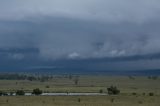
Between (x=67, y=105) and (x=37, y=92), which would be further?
(x=37, y=92)

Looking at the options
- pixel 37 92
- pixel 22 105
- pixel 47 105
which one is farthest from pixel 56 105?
pixel 37 92

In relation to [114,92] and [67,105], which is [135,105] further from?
[114,92]

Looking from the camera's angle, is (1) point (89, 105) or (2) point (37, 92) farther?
(2) point (37, 92)

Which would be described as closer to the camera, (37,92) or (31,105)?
(31,105)

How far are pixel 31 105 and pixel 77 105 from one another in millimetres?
8454

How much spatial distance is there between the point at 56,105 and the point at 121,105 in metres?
11.8

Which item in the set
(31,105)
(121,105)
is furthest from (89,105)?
(31,105)

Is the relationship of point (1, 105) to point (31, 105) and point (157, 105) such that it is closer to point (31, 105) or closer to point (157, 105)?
point (31, 105)

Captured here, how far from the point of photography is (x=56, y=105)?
68.1 m

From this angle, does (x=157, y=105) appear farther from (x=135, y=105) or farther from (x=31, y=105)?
(x=31, y=105)

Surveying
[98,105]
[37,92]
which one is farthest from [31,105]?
[37,92]

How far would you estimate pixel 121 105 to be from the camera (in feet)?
228

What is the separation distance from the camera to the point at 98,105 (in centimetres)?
6831

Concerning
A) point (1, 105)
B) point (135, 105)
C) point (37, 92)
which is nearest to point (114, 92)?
point (37, 92)
